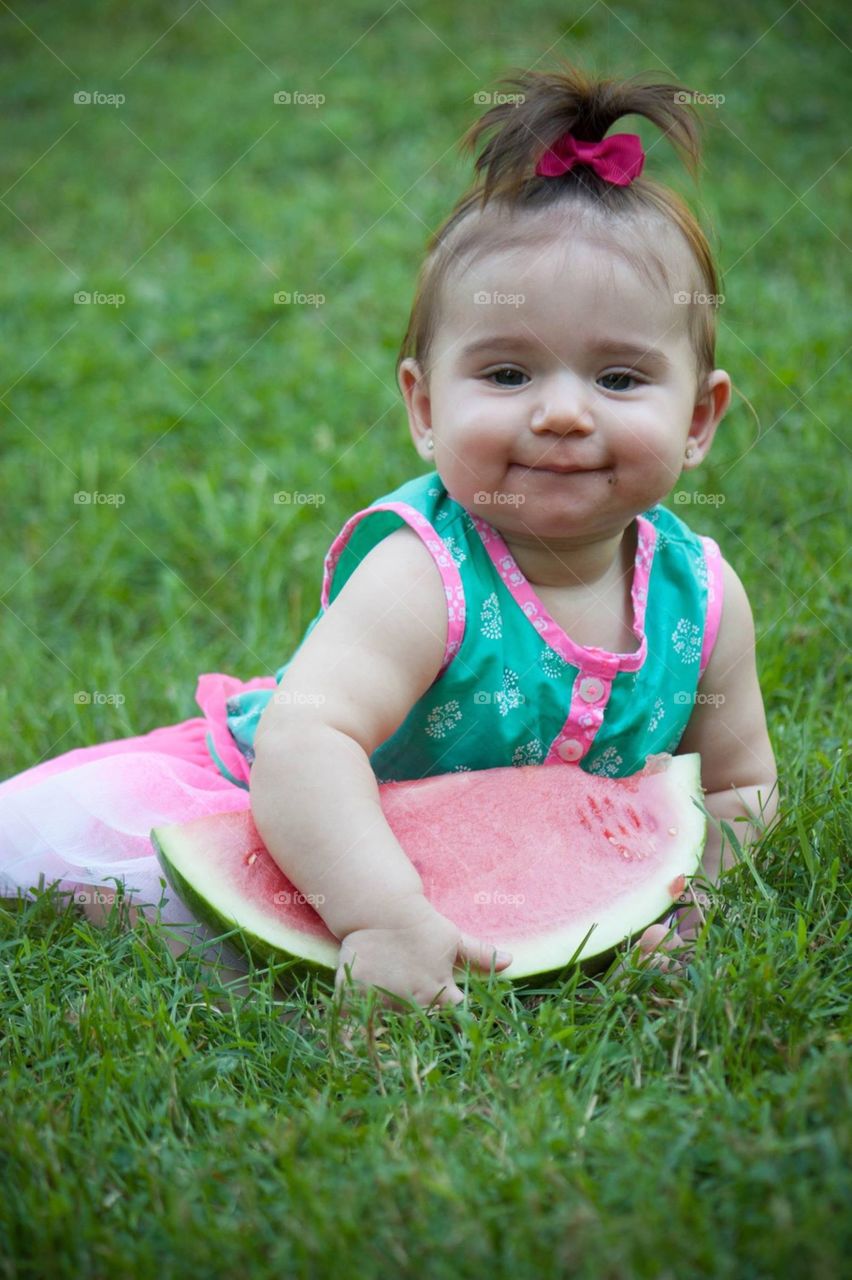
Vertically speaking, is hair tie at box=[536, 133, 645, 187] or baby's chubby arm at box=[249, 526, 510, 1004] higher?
hair tie at box=[536, 133, 645, 187]

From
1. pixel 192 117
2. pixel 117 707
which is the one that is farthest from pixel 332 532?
pixel 192 117

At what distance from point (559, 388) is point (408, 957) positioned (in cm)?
91

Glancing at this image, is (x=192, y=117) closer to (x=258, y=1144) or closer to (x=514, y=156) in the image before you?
(x=514, y=156)

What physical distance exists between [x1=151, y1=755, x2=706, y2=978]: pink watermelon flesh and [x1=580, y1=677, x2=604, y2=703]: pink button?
0.40ft

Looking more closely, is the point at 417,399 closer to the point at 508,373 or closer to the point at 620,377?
the point at 508,373

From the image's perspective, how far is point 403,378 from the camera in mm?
2320

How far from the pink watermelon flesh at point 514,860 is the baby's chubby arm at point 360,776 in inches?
3.0

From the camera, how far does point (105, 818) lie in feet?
7.52

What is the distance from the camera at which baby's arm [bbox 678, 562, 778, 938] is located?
235 centimetres

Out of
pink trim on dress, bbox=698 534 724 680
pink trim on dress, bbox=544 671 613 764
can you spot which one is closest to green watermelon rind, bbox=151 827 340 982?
pink trim on dress, bbox=544 671 613 764

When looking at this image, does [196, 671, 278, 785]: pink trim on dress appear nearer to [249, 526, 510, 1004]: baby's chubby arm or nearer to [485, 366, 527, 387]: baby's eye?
[249, 526, 510, 1004]: baby's chubby arm

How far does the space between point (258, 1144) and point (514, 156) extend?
1.55 m

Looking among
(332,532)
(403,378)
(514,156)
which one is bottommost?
(332,532)

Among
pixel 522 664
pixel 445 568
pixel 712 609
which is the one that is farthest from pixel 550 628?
pixel 712 609
